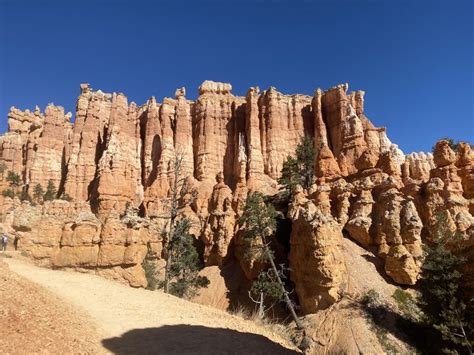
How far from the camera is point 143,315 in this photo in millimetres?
9789

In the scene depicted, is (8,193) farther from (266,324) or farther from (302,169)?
(266,324)

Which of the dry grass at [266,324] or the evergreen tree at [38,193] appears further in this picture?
the evergreen tree at [38,193]

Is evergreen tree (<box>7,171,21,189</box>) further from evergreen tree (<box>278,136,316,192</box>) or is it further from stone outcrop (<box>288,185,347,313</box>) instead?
stone outcrop (<box>288,185,347,313</box>)

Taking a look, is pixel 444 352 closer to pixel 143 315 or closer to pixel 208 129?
pixel 143 315

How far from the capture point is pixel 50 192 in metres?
53.0

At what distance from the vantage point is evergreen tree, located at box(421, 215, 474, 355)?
15.1 metres

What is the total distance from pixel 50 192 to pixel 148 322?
51.8 metres


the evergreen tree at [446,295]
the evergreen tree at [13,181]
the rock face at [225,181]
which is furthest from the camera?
the evergreen tree at [13,181]

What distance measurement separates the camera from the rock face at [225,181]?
55.8ft

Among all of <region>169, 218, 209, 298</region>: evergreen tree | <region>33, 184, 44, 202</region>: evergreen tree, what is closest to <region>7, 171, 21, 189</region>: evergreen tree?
<region>33, 184, 44, 202</region>: evergreen tree

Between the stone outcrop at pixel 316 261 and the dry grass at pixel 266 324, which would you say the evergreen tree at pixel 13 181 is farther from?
the dry grass at pixel 266 324

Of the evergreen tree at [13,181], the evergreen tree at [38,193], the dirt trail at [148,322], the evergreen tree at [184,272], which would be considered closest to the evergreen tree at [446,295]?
the dirt trail at [148,322]

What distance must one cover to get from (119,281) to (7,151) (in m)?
66.8

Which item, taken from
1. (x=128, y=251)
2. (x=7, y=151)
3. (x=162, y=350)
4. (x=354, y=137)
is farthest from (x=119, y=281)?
(x=7, y=151)
